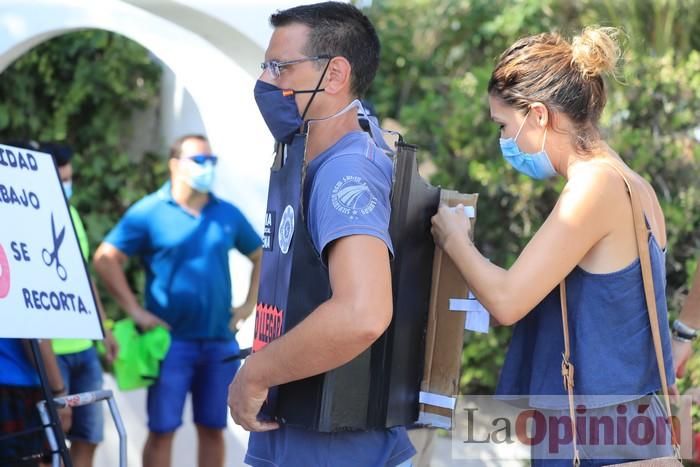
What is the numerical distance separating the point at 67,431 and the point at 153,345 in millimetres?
645

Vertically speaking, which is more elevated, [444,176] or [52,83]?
[52,83]

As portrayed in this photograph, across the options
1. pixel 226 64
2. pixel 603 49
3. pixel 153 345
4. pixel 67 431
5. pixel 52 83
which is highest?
pixel 52 83

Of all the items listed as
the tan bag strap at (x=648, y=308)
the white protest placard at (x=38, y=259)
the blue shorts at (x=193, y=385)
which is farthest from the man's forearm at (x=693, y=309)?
the blue shorts at (x=193, y=385)

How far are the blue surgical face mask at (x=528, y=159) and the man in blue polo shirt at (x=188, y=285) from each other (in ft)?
9.63

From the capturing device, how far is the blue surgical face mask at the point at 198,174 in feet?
18.0

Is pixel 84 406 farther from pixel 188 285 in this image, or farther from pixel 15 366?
pixel 15 366

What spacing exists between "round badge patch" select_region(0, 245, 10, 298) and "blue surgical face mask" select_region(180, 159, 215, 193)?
2289 mm

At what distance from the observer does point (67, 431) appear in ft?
16.0

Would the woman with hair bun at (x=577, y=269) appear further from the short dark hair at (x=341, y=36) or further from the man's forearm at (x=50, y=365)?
the man's forearm at (x=50, y=365)

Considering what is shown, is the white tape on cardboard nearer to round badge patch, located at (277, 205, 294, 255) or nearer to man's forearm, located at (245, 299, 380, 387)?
man's forearm, located at (245, 299, 380, 387)

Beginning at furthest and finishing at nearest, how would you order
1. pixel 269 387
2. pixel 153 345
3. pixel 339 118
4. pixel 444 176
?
pixel 444 176
pixel 153 345
pixel 339 118
pixel 269 387

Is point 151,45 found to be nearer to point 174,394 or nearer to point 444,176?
point 174,394

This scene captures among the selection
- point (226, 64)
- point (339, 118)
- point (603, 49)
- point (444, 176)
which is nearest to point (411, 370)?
point (339, 118)

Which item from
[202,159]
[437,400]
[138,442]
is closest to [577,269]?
[437,400]
